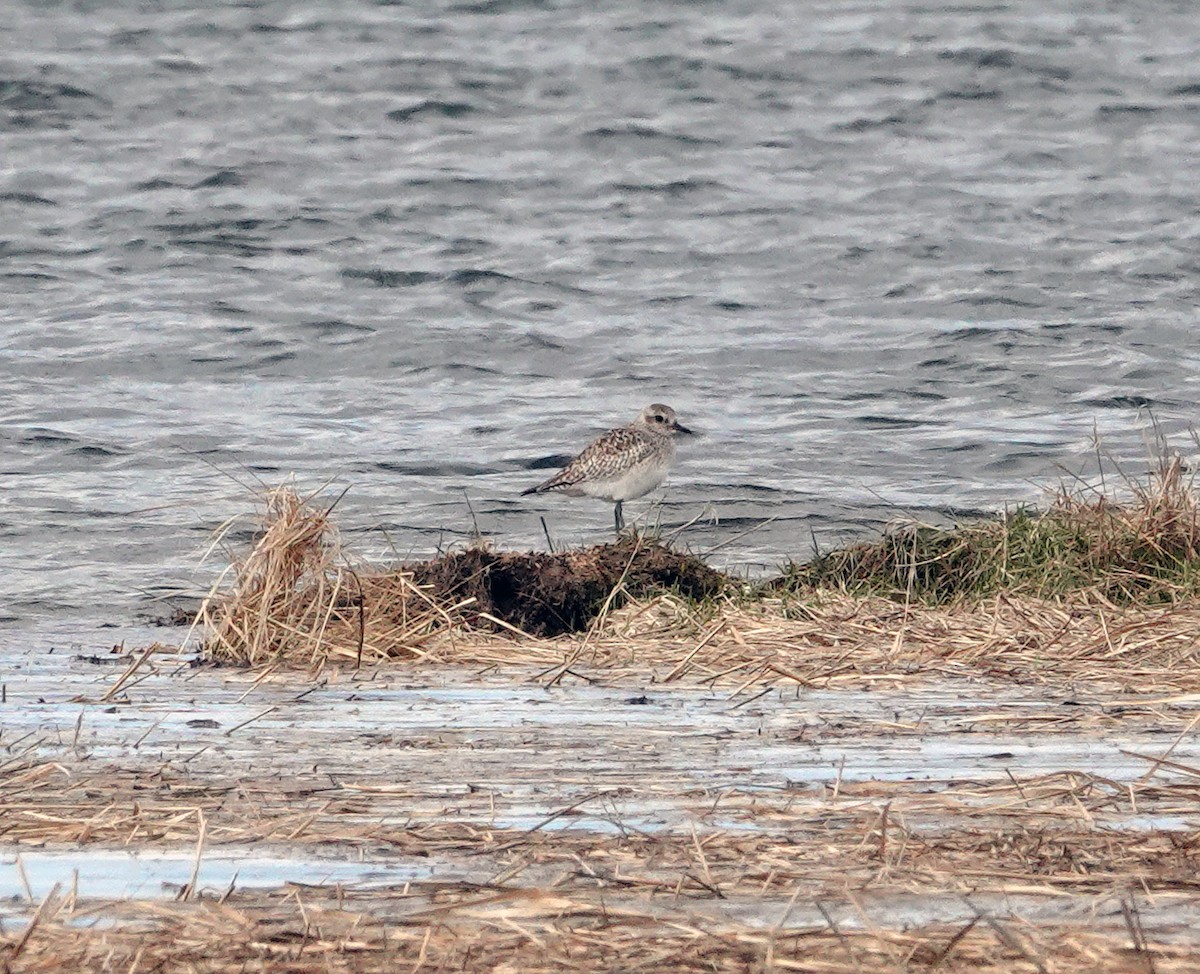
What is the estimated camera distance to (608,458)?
14.1 m

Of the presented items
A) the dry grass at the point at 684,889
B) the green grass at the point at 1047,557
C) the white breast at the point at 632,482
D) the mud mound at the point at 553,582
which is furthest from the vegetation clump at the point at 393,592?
the white breast at the point at 632,482

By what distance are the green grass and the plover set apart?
13.0 ft

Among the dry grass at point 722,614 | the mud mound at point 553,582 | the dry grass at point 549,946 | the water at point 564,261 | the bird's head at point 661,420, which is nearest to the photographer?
the dry grass at point 549,946

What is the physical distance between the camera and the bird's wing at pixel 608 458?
46.2ft

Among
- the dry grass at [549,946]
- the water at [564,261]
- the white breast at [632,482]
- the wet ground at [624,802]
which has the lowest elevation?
the water at [564,261]

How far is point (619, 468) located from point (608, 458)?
139 mm

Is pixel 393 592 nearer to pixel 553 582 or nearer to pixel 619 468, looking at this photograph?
pixel 553 582

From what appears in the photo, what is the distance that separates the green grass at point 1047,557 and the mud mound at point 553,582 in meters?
0.53

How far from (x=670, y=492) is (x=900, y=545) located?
6.73 meters

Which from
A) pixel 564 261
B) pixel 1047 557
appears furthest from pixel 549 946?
pixel 564 261

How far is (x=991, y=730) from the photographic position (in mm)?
5930

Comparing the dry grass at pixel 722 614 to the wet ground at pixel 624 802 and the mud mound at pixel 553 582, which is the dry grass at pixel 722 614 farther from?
the wet ground at pixel 624 802

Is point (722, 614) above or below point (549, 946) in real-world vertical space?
below

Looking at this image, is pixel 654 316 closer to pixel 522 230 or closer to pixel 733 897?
pixel 522 230
